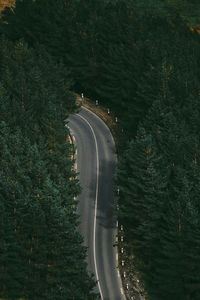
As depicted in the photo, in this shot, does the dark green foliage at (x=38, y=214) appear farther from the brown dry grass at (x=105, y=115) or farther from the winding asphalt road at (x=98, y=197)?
the brown dry grass at (x=105, y=115)

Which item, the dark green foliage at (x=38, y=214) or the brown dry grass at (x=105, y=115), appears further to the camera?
the brown dry grass at (x=105, y=115)

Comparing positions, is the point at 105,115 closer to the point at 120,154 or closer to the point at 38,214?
the point at 120,154

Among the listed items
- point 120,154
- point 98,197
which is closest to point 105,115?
point 120,154

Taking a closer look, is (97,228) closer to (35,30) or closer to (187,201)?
(187,201)

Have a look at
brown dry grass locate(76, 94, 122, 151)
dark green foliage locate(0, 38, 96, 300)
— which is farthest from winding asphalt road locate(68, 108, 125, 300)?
dark green foliage locate(0, 38, 96, 300)

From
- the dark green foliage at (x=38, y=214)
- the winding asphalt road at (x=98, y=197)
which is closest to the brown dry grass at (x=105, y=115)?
the winding asphalt road at (x=98, y=197)

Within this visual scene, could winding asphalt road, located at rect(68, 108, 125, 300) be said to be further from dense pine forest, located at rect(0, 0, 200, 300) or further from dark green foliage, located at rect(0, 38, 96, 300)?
dark green foliage, located at rect(0, 38, 96, 300)
